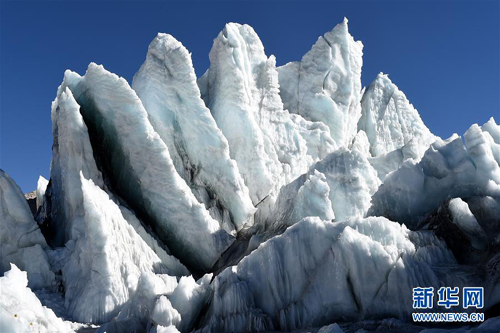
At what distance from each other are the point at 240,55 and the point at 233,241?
8421mm

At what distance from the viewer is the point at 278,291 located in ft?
34.3

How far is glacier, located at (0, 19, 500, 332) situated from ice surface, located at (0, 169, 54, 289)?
0.05 metres

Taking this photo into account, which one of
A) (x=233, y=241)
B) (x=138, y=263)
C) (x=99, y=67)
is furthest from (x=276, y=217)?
(x=99, y=67)

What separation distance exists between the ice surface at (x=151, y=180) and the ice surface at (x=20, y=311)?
5526 mm

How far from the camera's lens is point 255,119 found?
21.2 m

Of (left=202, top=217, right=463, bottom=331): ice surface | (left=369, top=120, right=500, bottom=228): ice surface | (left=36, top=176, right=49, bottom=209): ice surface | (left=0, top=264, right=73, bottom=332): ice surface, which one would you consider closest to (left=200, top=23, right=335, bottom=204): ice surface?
(left=369, top=120, right=500, bottom=228): ice surface

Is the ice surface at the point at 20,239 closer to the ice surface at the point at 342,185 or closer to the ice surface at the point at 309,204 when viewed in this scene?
the ice surface at the point at 309,204

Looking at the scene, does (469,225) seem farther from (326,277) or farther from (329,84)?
(329,84)

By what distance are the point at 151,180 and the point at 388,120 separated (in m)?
15.0

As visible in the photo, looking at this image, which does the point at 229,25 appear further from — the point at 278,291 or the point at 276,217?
the point at 278,291

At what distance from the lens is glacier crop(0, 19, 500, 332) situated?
990 cm

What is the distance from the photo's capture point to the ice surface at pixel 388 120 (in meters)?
26.4

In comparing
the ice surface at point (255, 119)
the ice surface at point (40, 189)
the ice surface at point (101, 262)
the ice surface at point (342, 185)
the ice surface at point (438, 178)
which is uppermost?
the ice surface at point (255, 119)

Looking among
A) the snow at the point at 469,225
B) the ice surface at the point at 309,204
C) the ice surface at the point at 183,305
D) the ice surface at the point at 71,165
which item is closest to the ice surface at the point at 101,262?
the ice surface at the point at 71,165
